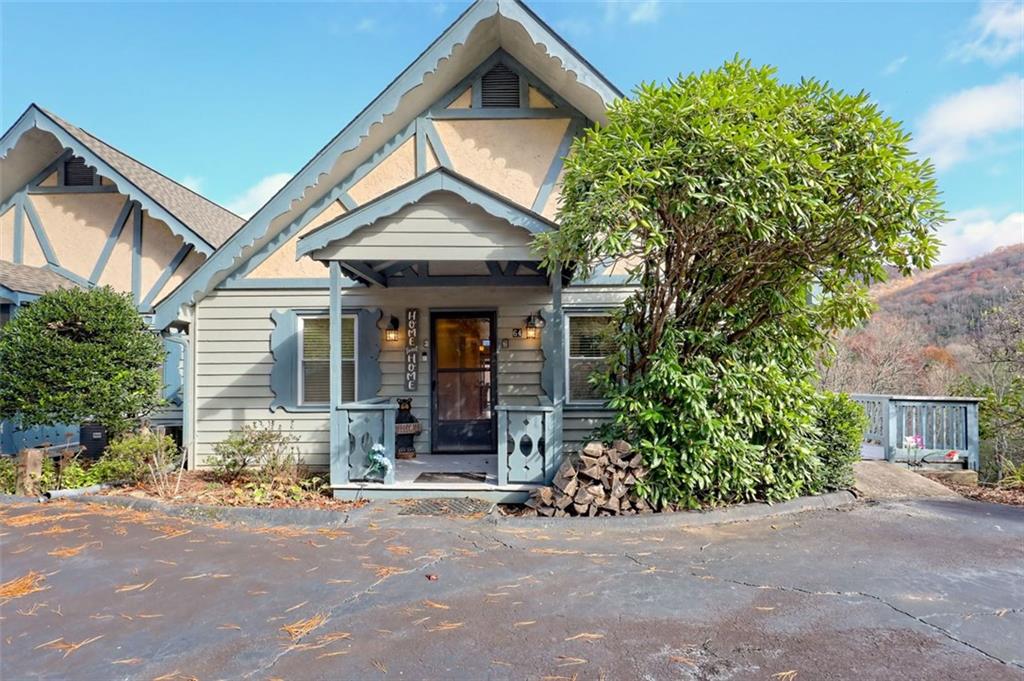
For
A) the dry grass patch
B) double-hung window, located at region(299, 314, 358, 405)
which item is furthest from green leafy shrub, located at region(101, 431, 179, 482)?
the dry grass patch

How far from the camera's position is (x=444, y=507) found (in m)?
5.88

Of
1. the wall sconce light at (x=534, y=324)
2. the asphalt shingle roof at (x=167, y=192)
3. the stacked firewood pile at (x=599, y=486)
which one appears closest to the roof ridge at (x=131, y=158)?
the asphalt shingle roof at (x=167, y=192)

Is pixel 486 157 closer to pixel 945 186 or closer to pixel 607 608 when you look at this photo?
pixel 945 186

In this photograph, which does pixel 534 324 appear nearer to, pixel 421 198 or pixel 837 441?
pixel 421 198

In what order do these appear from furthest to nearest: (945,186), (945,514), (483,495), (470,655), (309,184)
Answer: (309,184) → (483,495) → (945,514) → (945,186) → (470,655)

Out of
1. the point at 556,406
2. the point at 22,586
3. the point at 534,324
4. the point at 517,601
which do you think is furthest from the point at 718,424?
the point at 22,586

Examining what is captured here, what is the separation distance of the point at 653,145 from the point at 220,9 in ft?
31.9

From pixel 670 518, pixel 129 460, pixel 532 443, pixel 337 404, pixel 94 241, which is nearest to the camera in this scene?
pixel 670 518

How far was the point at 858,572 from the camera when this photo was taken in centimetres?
403

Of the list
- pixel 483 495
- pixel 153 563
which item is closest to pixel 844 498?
pixel 483 495

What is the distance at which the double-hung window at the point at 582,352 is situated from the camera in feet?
26.0

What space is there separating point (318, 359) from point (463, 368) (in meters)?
2.28

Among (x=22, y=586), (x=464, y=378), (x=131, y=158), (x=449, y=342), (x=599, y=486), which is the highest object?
(x=131, y=158)

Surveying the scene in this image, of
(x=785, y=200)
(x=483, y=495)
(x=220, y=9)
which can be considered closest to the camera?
(x=785, y=200)
